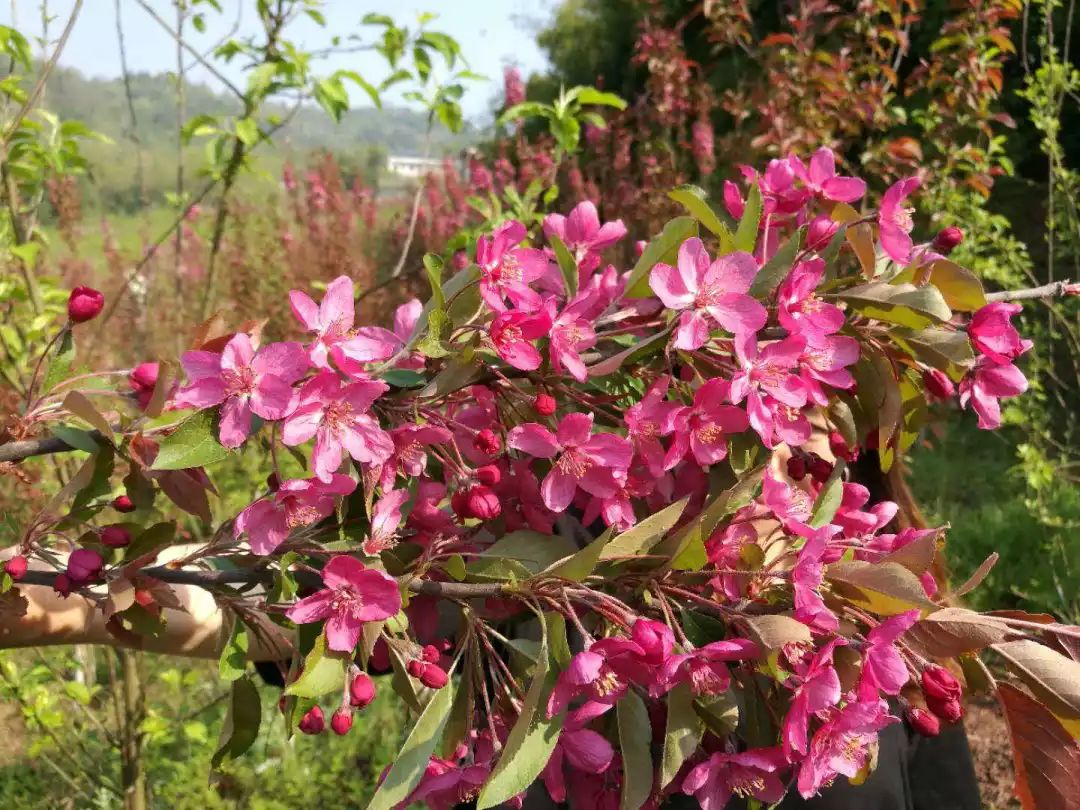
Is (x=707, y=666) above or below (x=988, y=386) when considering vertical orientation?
below

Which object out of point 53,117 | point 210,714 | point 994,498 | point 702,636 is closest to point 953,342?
point 702,636

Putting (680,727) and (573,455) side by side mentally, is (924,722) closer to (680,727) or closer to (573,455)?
(680,727)

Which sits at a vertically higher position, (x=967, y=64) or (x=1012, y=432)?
(x=967, y=64)

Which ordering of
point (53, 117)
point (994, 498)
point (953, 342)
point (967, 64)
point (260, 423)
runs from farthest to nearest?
point (994, 498)
point (967, 64)
point (53, 117)
point (953, 342)
point (260, 423)

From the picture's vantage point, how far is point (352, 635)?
29.2 inches

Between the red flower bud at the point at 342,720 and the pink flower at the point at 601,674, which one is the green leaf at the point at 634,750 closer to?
the pink flower at the point at 601,674

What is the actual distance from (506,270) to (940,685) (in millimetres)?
506

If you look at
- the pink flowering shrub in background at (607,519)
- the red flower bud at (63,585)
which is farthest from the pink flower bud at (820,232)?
the red flower bud at (63,585)

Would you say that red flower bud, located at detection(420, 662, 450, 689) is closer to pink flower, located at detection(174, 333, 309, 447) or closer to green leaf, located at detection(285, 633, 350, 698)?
green leaf, located at detection(285, 633, 350, 698)

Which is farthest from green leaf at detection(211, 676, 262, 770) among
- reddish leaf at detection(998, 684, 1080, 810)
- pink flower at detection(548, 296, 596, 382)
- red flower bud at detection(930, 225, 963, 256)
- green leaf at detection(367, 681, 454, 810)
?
red flower bud at detection(930, 225, 963, 256)

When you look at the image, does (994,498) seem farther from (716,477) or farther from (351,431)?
(351,431)

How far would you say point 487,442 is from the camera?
2.69 ft

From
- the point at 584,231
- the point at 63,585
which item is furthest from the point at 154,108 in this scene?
the point at 63,585

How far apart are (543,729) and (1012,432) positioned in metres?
5.54
